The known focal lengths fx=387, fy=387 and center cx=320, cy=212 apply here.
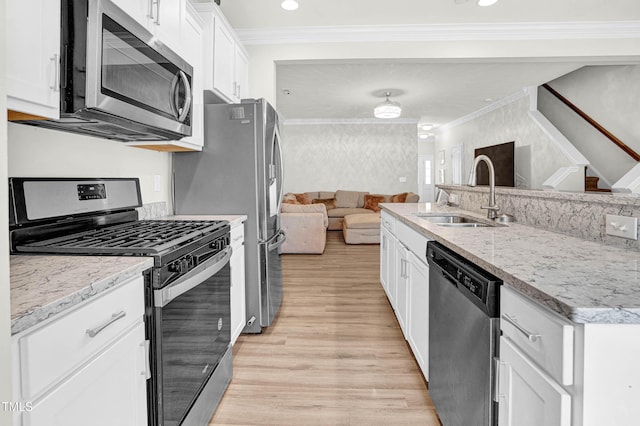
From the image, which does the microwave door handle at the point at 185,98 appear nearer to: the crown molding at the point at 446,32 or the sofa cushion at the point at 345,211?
the crown molding at the point at 446,32

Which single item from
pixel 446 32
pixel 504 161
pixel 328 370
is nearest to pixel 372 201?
pixel 504 161

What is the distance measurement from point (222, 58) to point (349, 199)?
643 centimetres

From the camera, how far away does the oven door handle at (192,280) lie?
1.30 metres

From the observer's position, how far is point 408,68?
204 inches

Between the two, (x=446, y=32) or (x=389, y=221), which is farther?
(x=446, y=32)

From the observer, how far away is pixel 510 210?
2.45 m

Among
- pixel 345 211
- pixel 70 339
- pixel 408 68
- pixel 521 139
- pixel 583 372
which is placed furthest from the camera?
pixel 345 211

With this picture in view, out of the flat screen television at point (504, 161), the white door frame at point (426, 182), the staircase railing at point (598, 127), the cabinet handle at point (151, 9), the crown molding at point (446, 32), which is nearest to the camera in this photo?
the cabinet handle at point (151, 9)

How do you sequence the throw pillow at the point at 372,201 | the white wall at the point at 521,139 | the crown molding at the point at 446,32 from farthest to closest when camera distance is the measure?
the throw pillow at the point at 372,201 → the white wall at the point at 521,139 → the crown molding at the point at 446,32

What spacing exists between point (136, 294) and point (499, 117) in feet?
26.7

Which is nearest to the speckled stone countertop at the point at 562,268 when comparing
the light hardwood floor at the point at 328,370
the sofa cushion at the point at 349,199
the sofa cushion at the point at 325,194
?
the light hardwood floor at the point at 328,370

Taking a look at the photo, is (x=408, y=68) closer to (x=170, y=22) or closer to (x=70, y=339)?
(x=170, y=22)

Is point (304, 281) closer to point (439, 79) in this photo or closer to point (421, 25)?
point (421, 25)

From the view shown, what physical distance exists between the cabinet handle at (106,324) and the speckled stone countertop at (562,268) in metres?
1.08
